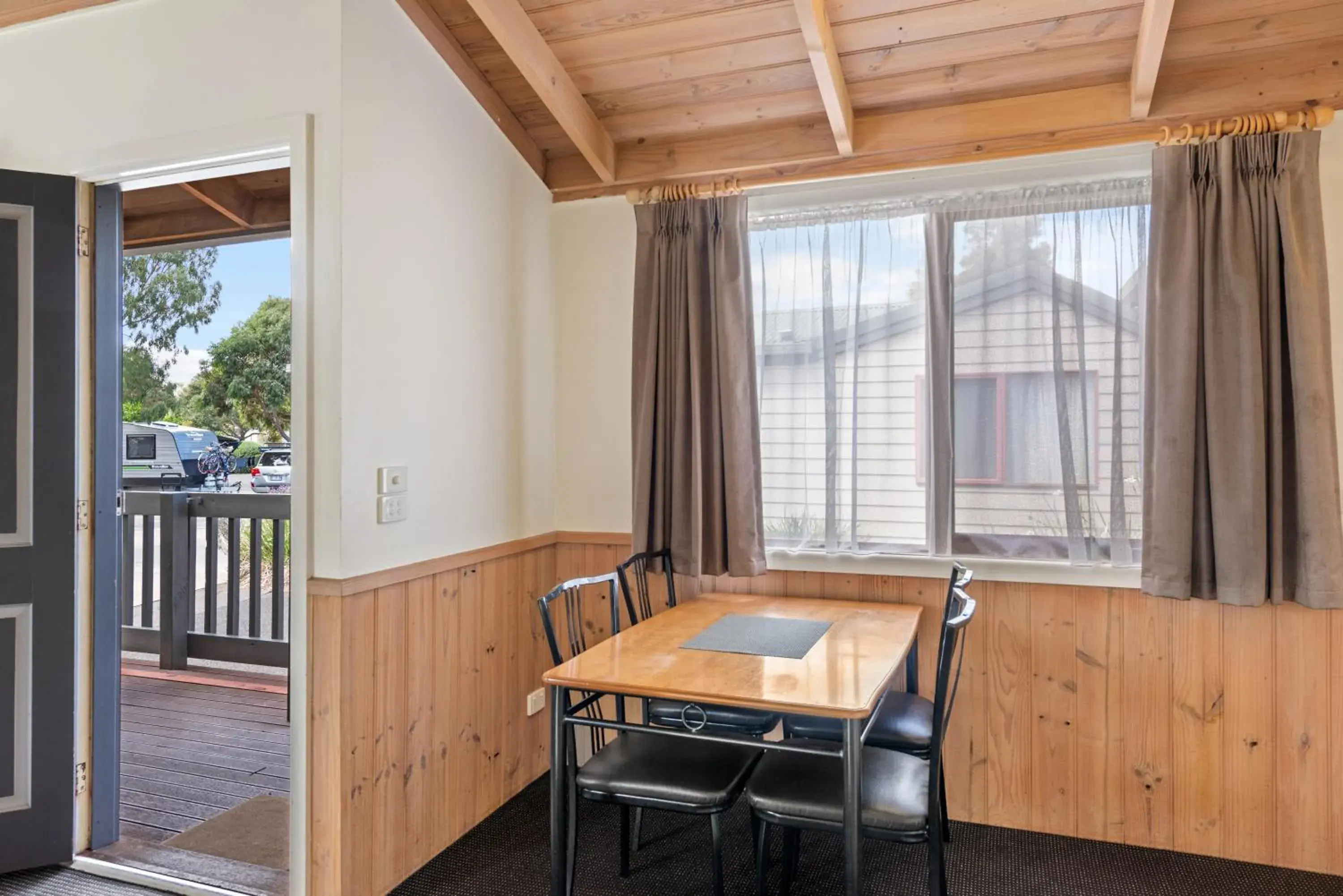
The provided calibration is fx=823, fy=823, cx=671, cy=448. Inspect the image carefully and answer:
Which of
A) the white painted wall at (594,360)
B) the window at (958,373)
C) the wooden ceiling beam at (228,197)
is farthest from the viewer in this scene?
the wooden ceiling beam at (228,197)

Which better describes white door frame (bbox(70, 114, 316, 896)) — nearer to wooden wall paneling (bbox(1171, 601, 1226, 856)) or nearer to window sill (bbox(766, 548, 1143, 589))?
window sill (bbox(766, 548, 1143, 589))

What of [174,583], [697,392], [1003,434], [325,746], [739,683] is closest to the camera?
[739,683]

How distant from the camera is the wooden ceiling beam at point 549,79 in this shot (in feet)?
7.82

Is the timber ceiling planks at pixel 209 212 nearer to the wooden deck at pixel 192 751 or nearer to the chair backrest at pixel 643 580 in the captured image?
the wooden deck at pixel 192 751

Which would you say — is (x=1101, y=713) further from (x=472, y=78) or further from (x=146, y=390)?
(x=146, y=390)

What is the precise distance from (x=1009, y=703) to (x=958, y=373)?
1105 millimetres

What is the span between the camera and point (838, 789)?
195 cm

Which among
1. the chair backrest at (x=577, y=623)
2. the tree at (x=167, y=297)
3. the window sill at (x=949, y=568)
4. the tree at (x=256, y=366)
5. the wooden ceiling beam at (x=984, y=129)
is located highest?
the wooden ceiling beam at (x=984, y=129)

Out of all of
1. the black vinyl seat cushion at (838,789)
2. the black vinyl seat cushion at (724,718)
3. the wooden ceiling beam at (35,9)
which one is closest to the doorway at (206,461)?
the wooden ceiling beam at (35,9)

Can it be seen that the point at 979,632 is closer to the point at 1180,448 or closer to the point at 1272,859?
the point at 1180,448

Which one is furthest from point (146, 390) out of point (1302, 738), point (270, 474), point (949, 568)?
point (1302, 738)

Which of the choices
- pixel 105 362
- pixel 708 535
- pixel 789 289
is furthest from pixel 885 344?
pixel 105 362

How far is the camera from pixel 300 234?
7.16 feet

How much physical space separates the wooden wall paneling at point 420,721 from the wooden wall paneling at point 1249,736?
2417 mm
